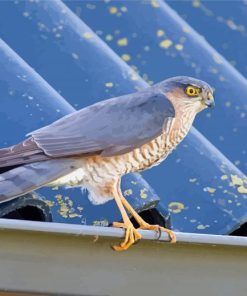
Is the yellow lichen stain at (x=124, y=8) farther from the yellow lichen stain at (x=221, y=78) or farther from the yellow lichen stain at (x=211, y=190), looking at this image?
the yellow lichen stain at (x=211, y=190)

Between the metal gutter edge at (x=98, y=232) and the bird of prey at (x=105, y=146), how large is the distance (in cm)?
16

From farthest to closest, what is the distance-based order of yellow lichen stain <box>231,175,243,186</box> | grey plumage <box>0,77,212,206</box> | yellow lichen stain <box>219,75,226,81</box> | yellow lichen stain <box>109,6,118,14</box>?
yellow lichen stain <box>109,6,118,14</box> → yellow lichen stain <box>219,75,226,81</box> → yellow lichen stain <box>231,175,243,186</box> → grey plumage <box>0,77,212,206</box>

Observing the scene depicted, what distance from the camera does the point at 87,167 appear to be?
7.30 feet

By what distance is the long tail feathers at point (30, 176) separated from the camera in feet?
6.44

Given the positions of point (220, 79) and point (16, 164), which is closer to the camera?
point (16, 164)

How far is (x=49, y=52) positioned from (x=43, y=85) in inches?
12.4

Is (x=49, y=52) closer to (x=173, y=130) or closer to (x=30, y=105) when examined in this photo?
(x=30, y=105)

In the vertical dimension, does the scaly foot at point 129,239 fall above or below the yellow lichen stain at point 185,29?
below

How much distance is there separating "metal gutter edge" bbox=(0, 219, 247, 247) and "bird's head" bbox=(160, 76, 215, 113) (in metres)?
0.57

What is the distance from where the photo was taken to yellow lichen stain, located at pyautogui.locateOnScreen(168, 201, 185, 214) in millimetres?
2340

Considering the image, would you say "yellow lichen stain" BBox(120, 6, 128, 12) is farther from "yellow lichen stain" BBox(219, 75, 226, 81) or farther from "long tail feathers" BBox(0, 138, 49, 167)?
"long tail feathers" BBox(0, 138, 49, 167)

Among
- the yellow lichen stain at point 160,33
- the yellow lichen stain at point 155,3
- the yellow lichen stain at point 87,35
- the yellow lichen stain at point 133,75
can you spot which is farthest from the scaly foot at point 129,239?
the yellow lichen stain at point 155,3

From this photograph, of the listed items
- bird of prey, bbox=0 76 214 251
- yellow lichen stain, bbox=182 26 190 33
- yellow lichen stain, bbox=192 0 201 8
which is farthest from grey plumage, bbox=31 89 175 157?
yellow lichen stain, bbox=192 0 201 8

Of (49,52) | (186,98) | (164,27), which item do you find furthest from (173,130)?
(164,27)
